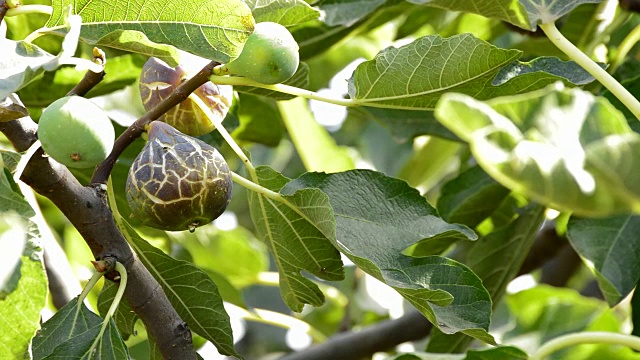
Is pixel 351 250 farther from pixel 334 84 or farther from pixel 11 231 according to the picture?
pixel 334 84

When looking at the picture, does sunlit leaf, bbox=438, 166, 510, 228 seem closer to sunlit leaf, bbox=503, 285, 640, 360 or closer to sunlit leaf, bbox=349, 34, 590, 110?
sunlit leaf, bbox=503, 285, 640, 360

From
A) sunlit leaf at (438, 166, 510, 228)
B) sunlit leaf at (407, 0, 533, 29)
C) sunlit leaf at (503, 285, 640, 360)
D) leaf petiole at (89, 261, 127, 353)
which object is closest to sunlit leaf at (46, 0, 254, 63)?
leaf petiole at (89, 261, 127, 353)

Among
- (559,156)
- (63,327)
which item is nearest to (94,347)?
(63,327)

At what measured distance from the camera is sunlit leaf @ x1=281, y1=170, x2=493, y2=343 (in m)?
0.92

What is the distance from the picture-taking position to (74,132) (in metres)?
0.80

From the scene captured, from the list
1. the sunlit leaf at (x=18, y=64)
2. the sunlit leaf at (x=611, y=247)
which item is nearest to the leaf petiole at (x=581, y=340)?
the sunlit leaf at (x=611, y=247)

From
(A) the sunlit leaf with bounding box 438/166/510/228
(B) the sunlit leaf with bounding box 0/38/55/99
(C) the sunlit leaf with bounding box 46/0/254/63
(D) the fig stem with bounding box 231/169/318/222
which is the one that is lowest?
(A) the sunlit leaf with bounding box 438/166/510/228

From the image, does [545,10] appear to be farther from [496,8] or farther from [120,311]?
[120,311]

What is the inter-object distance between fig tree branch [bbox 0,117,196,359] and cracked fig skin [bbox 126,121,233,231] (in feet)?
0.13

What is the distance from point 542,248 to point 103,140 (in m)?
1.04

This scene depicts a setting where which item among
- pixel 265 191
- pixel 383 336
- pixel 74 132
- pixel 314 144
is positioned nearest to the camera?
pixel 74 132

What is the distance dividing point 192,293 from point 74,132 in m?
0.36

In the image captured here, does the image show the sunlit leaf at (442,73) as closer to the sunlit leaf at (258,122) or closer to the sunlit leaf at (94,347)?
Answer: the sunlit leaf at (94,347)

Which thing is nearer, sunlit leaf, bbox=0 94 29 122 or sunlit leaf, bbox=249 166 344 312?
sunlit leaf, bbox=0 94 29 122
